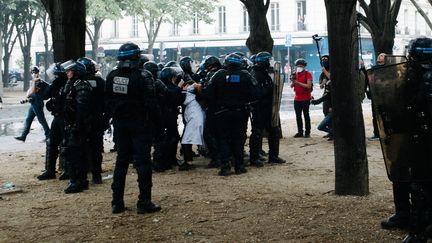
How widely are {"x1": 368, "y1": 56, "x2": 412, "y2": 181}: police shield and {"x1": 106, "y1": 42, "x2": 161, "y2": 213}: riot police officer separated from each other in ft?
8.73

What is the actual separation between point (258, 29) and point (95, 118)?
20.8 feet

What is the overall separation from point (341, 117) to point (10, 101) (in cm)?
2890

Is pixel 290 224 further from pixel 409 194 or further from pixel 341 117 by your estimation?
pixel 341 117

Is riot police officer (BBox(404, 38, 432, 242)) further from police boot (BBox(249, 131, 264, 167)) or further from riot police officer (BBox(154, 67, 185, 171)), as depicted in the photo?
riot police officer (BBox(154, 67, 185, 171))

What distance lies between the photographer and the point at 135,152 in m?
7.26

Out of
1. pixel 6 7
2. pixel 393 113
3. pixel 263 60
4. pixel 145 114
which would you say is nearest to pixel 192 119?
pixel 263 60

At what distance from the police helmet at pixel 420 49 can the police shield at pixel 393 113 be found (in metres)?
0.11

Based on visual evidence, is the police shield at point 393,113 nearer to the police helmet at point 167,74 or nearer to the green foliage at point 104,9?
the police helmet at point 167,74

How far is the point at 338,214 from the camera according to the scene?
22.5 feet

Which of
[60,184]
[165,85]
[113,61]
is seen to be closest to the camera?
[60,184]

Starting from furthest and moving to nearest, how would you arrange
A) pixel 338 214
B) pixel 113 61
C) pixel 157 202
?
pixel 113 61, pixel 157 202, pixel 338 214

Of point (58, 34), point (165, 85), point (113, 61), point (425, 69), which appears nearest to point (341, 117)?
point (425, 69)

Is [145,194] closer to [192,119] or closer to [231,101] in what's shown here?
[231,101]

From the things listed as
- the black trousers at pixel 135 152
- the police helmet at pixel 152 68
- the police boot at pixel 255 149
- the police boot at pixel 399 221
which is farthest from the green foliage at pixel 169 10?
the police boot at pixel 399 221
